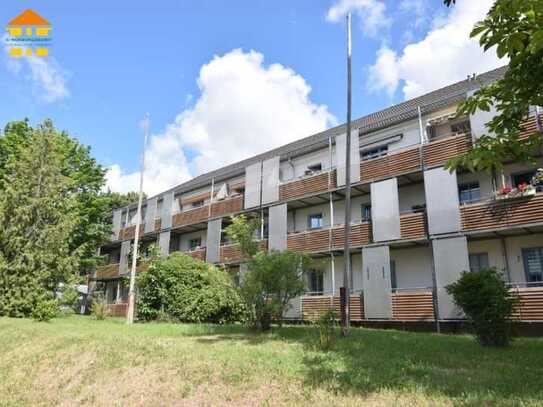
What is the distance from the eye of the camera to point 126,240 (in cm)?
3578

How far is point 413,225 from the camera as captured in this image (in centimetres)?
1808

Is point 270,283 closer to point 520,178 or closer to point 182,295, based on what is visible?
point 182,295

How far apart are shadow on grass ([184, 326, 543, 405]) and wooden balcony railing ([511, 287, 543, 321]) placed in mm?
3733

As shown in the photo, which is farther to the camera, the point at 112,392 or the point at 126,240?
the point at 126,240

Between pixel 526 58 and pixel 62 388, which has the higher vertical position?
pixel 526 58

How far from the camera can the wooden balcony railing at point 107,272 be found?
35.6m

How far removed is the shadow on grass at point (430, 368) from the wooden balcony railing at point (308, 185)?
37.8ft

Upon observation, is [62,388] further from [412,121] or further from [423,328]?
[412,121]

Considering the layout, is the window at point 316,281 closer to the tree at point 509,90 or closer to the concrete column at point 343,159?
the concrete column at point 343,159

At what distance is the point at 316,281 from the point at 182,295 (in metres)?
7.01

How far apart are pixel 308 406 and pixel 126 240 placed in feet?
106

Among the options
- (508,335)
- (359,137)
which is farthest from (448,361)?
(359,137)

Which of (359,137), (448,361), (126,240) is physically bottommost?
(448,361)

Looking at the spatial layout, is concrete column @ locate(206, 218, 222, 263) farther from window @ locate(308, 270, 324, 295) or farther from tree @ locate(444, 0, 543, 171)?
tree @ locate(444, 0, 543, 171)
